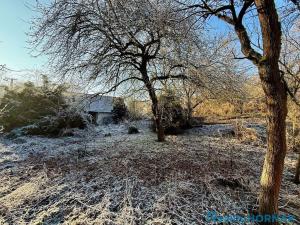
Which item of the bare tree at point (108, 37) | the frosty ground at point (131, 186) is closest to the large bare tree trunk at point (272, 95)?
the frosty ground at point (131, 186)

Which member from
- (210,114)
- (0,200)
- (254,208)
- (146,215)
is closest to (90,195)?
(146,215)

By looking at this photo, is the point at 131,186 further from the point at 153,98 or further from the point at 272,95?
the point at 153,98

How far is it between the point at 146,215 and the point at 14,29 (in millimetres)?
5457

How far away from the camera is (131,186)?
3990mm

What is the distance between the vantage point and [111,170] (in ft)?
16.0

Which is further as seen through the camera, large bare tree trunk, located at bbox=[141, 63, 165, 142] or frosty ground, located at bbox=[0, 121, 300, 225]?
large bare tree trunk, located at bbox=[141, 63, 165, 142]

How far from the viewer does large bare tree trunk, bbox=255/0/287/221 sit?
9.05ft

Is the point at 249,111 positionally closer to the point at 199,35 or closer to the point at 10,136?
the point at 199,35

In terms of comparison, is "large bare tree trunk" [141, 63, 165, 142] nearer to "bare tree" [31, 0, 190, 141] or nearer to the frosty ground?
"bare tree" [31, 0, 190, 141]

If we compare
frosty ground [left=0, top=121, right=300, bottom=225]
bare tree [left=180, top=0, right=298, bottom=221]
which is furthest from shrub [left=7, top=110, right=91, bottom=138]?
bare tree [left=180, top=0, right=298, bottom=221]

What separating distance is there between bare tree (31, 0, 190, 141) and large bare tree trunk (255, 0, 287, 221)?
2038mm

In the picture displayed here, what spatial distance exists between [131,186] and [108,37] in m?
4.00

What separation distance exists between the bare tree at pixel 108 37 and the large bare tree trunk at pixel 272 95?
6.69 feet

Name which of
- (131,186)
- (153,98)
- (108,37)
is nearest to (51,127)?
(153,98)
